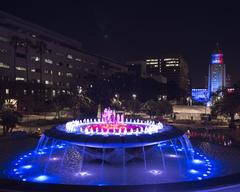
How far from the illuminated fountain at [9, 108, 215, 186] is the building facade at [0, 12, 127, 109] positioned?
178ft

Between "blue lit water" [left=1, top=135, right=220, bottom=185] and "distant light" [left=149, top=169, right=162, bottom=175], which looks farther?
"distant light" [left=149, top=169, right=162, bottom=175]

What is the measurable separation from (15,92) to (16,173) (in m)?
60.3

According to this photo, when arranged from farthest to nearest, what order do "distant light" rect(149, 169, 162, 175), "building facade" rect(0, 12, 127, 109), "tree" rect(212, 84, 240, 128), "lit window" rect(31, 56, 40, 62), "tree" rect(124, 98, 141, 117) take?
"lit window" rect(31, 56, 40, 62) < "building facade" rect(0, 12, 127, 109) < "tree" rect(124, 98, 141, 117) < "tree" rect(212, 84, 240, 128) < "distant light" rect(149, 169, 162, 175)

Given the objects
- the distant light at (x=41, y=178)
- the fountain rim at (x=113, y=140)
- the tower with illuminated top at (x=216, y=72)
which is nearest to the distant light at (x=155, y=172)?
the fountain rim at (x=113, y=140)

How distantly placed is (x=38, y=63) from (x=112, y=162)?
84583 millimetres

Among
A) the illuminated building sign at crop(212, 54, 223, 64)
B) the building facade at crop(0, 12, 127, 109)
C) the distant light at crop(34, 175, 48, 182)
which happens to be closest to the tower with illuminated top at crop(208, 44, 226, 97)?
the illuminated building sign at crop(212, 54, 223, 64)

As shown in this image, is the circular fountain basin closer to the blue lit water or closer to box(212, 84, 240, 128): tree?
the blue lit water

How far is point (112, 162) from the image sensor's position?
2073 cm

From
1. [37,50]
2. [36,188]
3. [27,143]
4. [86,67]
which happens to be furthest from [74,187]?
[86,67]

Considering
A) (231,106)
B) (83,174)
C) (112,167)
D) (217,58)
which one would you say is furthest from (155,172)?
(217,58)

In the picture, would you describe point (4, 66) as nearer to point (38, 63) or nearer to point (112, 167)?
point (38, 63)

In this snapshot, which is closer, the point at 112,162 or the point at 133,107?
the point at 112,162

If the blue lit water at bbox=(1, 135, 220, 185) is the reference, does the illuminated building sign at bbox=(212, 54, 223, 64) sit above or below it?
above

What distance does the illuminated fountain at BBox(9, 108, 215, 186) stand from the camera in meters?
17.9
